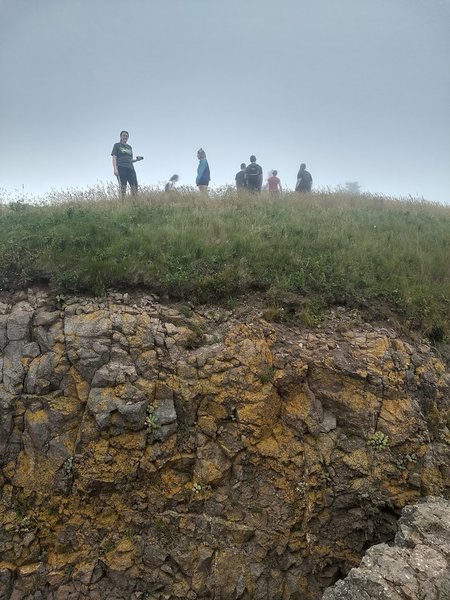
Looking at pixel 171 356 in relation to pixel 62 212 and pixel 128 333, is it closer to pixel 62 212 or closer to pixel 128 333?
pixel 128 333

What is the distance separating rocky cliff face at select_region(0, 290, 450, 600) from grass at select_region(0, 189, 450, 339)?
912mm

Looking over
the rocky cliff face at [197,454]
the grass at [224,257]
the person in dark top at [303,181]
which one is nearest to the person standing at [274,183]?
the person in dark top at [303,181]

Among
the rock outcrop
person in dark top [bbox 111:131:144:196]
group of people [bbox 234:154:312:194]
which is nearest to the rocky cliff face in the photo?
the rock outcrop

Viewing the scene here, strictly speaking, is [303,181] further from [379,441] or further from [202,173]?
[379,441]

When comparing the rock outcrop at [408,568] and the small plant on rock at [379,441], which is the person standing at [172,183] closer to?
the small plant on rock at [379,441]

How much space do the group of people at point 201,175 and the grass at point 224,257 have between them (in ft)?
8.73

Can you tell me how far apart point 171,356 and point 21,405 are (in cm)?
234

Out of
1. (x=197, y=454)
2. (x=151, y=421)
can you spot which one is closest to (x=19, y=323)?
(x=151, y=421)

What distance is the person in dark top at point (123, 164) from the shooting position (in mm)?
12406

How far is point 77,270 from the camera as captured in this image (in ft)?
23.5

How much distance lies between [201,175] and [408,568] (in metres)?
12.7

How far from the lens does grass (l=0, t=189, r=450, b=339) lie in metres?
7.26

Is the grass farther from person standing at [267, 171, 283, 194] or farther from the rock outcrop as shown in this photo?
person standing at [267, 171, 283, 194]

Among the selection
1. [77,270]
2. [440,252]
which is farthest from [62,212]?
[440,252]
